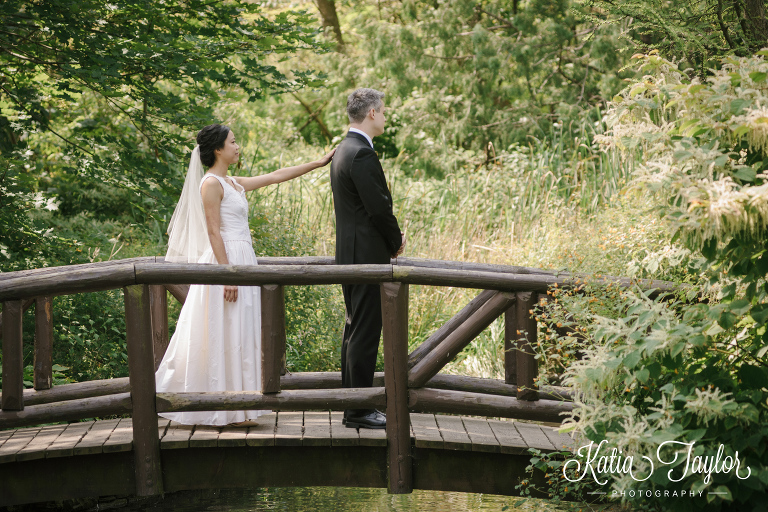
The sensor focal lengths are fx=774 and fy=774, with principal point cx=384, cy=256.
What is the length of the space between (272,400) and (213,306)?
71 centimetres

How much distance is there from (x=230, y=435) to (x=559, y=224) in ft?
16.8

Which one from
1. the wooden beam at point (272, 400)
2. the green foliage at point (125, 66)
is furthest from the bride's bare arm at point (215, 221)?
the green foliage at point (125, 66)

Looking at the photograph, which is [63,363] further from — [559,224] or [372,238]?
[559,224]

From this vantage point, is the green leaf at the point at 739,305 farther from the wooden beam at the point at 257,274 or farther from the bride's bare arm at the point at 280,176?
the bride's bare arm at the point at 280,176

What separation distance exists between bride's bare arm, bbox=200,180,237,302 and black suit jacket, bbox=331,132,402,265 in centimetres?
68

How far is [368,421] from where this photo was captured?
4492 mm

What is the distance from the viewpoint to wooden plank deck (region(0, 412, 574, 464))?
4148 mm

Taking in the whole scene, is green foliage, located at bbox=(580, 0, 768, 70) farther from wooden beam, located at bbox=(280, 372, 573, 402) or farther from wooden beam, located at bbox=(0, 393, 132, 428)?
wooden beam, located at bbox=(0, 393, 132, 428)

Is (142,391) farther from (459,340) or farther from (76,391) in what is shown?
(459,340)

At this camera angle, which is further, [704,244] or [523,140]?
[523,140]

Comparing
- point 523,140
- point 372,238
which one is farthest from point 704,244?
point 523,140

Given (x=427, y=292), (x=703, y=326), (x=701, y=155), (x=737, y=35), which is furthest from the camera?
(x=427, y=292)

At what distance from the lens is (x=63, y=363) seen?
21.5 feet

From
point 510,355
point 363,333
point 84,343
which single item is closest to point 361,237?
point 363,333
